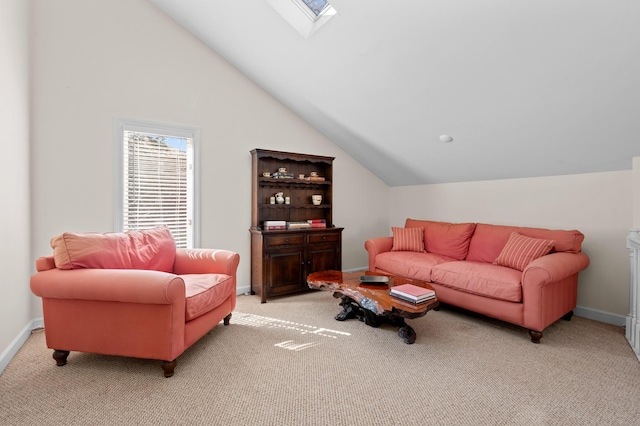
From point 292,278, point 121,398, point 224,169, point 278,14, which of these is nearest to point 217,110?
point 224,169

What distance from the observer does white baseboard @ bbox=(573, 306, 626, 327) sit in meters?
2.96

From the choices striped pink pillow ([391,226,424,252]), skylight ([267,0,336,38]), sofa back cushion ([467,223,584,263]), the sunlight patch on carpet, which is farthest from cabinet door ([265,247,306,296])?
skylight ([267,0,336,38])

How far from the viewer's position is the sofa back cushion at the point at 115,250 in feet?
7.28

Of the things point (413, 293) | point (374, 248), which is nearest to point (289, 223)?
point (374, 248)

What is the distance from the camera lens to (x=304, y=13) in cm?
304

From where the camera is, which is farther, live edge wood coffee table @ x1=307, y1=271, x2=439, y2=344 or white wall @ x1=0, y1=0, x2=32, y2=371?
live edge wood coffee table @ x1=307, y1=271, x2=439, y2=344

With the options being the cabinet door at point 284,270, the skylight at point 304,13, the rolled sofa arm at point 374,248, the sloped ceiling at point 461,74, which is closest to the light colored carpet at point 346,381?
the cabinet door at point 284,270

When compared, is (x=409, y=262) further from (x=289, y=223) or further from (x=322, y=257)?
(x=289, y=223)

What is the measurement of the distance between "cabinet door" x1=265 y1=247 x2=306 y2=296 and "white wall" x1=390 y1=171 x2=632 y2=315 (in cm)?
240

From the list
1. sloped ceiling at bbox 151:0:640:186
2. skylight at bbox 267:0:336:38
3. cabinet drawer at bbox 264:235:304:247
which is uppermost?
skylight at bbox 267:0:336:38

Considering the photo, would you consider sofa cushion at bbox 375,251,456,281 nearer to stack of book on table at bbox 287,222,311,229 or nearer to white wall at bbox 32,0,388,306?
stack of book on table at bbox 287,222,311,229

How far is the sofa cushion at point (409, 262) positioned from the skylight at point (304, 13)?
103 inches

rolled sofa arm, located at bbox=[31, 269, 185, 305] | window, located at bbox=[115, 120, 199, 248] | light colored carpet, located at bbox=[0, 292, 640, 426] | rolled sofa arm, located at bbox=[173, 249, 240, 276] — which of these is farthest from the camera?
window, located at bbox=[115, 120, 199, 248]

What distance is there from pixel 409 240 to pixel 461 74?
2185mm
